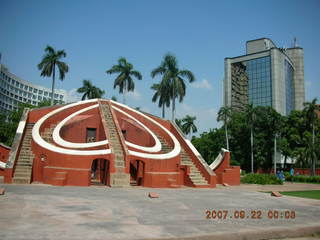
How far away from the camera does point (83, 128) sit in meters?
19.3

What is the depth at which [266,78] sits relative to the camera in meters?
70.2

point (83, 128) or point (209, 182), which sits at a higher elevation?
point (83, 128)

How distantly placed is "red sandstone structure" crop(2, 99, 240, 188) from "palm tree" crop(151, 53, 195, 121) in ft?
32.2

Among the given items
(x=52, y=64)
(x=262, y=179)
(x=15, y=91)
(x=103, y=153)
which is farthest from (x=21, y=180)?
(x=15, y=91)

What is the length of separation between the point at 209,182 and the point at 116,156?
5819 millimetres

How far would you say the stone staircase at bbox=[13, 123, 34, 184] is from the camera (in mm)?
13680

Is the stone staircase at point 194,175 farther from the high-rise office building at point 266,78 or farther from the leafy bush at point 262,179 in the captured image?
the high-rise office building at point 266,78

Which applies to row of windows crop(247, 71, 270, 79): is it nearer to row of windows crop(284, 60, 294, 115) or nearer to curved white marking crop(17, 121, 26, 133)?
row of windows crop(284, 60, 294, 115)

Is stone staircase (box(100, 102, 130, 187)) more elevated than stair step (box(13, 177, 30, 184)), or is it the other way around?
stone staircase (box(100, 102, 130, 187))

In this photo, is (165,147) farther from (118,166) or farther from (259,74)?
(259,74)

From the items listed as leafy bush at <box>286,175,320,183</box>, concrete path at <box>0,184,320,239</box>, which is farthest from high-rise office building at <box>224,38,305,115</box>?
concrete path at <box>0,184,320,239</box>

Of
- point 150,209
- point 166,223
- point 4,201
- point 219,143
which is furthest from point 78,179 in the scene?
point 219,143

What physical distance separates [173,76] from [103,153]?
68.1 ft

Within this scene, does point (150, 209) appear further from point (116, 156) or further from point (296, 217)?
point (116, 156)
